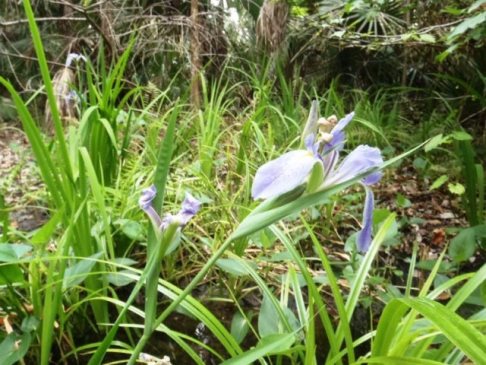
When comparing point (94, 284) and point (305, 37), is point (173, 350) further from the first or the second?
point (305, 37)

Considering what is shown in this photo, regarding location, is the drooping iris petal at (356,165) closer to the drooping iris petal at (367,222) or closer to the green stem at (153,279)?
the drooping iris petal at (367,222)

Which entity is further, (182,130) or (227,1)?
(227,1)

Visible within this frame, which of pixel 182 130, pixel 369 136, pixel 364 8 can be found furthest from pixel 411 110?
pixel 182 130

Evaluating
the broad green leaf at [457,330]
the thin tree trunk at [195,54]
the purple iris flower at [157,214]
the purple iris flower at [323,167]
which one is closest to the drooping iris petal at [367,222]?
the purple iris flower at [323,167]

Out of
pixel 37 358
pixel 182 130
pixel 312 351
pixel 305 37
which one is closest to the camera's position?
pixel 312 351

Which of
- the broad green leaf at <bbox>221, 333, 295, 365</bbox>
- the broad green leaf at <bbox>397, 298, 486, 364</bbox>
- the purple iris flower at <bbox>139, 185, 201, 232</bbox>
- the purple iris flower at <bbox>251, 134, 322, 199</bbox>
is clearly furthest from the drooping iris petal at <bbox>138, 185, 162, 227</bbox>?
the broad green leaf at <bbox>397, 298, 486, 364</bbox>

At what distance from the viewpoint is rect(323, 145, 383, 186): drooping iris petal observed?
2.01 ft

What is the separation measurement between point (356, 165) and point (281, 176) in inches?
4.7

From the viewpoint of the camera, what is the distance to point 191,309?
946 millimetres

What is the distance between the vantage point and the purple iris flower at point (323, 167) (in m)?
0.56

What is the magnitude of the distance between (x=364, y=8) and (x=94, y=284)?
3.69 metres

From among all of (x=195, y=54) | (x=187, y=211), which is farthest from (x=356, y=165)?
(x=195, y=54)

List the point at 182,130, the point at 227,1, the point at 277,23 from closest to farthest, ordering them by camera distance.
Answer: the point at 182,130, the point at 277,23, the point at 227,1

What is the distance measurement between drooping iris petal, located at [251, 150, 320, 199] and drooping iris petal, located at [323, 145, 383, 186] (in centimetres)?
5
